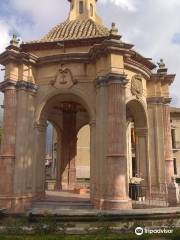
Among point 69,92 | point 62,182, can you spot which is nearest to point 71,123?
point 62,182

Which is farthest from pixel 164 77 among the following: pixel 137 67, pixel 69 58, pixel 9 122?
pixel 9 122

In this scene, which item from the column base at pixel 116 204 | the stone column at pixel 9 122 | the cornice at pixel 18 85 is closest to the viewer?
the column base at pixel 116 204

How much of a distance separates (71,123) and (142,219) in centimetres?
1196

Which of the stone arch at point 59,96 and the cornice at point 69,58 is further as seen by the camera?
the cornice at point 69,58

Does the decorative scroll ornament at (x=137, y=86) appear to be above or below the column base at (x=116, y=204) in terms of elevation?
above

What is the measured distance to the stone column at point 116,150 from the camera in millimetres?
12688

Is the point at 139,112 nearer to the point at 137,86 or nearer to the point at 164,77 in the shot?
the point at 137,86

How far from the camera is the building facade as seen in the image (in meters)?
13.4

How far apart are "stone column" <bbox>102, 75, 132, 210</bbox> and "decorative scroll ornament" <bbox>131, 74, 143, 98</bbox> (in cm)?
186

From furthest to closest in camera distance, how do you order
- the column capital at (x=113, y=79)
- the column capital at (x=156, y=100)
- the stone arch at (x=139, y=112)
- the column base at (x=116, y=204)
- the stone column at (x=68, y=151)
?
the stone column at (x=68, y=151), the column capital at (x=156, y=100), the stone arch at (x=139, y=112), the column capital at (x=113, y=79), the column base at (x=116, y=204)

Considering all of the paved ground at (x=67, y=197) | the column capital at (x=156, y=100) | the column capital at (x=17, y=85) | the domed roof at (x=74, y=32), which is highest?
the domed roof at (x=74, y=32)

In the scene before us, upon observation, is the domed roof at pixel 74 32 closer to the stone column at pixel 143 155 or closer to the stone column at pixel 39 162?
the stone column at pixel 39 162

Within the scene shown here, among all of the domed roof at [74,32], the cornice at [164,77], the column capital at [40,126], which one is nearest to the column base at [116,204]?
the column capital at [40,126]

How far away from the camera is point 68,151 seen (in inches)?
862
